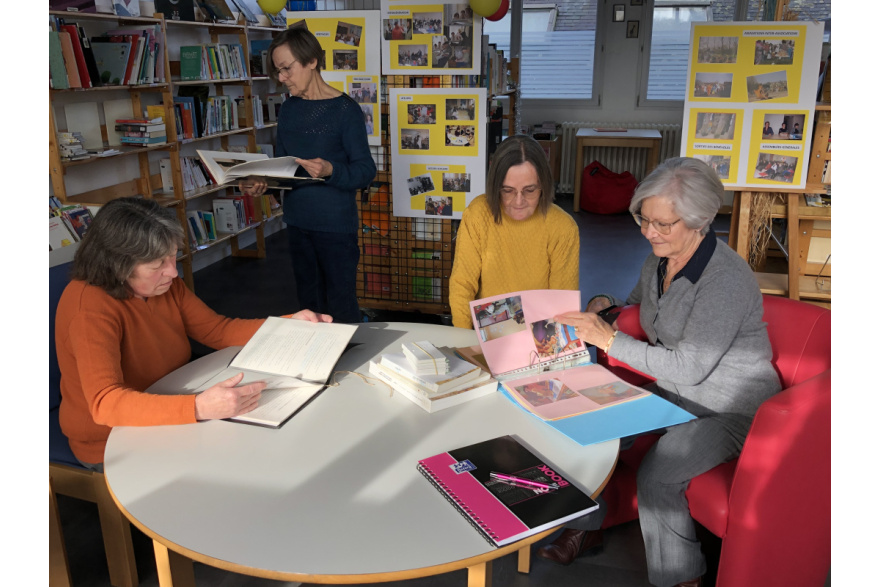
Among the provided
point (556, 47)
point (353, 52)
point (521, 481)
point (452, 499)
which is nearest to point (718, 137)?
point (353, 52)

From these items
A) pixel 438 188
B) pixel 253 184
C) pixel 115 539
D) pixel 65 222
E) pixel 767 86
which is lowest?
pixel 115 539

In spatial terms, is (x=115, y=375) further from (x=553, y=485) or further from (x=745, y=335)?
(x=745, y=335)

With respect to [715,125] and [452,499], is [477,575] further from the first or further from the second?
[715,125]

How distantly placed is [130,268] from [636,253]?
4.77 metres

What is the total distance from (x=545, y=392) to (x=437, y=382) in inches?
11.1

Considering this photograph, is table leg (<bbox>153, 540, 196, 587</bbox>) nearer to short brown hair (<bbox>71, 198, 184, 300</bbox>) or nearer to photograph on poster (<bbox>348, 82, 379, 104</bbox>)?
short brown hair (<bbox>71, 198, 184, 300</bbox>)

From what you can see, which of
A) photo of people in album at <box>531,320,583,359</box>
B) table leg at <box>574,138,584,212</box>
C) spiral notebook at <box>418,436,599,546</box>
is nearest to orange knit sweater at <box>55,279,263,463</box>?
spiral notebook at <box>418,436,599,546</box>

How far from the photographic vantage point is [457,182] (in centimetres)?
374

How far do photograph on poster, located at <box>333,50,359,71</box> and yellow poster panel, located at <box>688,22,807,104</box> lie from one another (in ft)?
5.94

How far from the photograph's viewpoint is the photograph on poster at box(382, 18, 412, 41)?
3578mm

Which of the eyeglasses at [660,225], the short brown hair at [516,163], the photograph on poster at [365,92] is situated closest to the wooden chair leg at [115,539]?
the short brown hair at [516,163]

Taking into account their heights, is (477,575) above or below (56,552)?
above

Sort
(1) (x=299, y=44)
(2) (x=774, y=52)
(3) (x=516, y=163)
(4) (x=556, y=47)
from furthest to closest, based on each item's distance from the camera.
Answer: (4) (x=556, y=47)
(2) (x=774, y=52)
(1) (x=299, y=44)
(3) (x=516, y=163)

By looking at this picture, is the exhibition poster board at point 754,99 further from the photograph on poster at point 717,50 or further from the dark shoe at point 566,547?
the dark shoe at point 566,547
